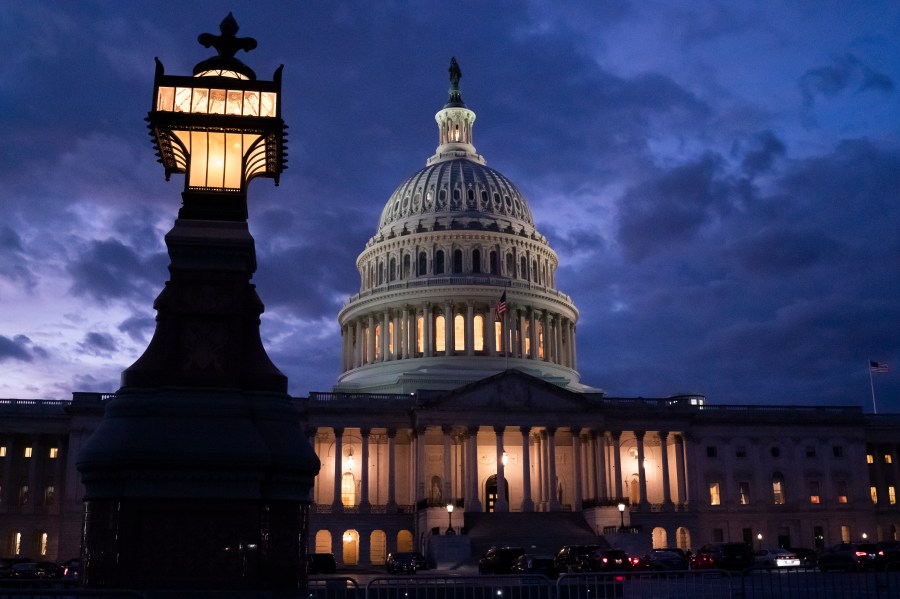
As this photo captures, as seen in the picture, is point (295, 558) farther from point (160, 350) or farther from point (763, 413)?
point (763, 413)

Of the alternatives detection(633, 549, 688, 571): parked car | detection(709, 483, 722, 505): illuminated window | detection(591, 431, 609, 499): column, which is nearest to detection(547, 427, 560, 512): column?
detection(591, 431, 609, 499): column

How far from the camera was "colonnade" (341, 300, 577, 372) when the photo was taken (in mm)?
106250

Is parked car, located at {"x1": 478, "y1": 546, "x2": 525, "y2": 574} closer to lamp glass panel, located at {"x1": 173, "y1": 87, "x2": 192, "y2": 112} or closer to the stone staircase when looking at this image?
the stone staircase

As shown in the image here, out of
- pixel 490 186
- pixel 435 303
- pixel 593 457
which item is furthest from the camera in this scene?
pixel 490 186

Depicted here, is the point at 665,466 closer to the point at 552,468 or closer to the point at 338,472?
the point at 552,468

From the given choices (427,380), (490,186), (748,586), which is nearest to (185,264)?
(748,586)

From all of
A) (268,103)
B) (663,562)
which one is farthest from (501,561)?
(268,103)

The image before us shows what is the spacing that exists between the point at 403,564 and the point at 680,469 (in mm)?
42220

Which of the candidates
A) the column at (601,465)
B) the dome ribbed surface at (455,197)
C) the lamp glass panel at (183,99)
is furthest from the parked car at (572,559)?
the dome ribbed surface at (455,197)

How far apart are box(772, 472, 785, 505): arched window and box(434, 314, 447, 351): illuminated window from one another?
37.1 meters

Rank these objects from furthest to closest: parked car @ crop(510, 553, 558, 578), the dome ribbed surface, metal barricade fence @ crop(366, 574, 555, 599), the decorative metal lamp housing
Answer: the dome ribbed surface, parked car @ crop(510, 553, 558, 578), metal barricade fence @ crop(366, 574, 555, 599), the decorative metal lamp housing

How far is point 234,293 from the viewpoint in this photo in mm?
16781

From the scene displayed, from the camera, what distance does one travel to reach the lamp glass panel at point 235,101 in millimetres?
17828

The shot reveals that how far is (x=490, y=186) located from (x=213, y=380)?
104138mm
